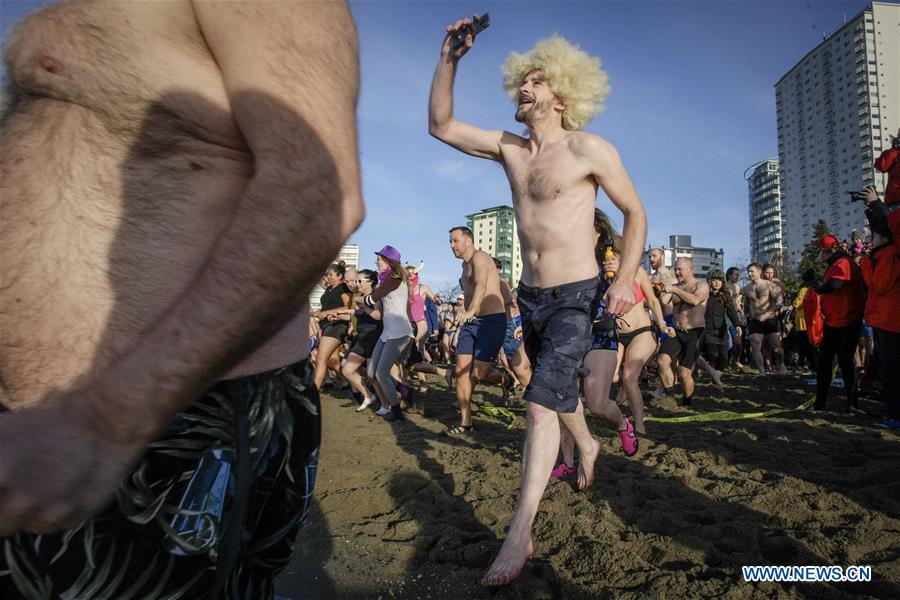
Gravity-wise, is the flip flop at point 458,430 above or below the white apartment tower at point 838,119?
below

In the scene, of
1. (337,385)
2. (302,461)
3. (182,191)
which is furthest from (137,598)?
(337,385)

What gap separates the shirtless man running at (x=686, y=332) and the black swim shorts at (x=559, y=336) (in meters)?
4.99

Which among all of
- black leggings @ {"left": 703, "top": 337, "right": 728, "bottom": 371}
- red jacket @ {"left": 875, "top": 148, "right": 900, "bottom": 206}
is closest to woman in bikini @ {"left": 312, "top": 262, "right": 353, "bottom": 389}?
black leggings @ {"left": 703, "top": 337, "right": 728, "bottom": 371}

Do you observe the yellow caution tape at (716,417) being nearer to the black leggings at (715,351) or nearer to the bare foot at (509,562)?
the black leggings at (715,351)

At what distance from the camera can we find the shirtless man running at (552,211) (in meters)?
2.60

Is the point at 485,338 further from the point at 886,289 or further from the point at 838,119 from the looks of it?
the point at 838,119

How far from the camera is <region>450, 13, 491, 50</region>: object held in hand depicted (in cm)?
241

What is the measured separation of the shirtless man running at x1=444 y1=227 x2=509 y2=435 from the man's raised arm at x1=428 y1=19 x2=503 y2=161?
2476 millimetres

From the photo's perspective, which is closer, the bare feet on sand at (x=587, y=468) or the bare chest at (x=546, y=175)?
the bare chest at (x=546, y=175)

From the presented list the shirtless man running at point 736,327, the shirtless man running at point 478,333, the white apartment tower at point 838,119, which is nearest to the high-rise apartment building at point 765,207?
the white apartment tower at point 838,119

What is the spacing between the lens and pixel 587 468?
3355mm

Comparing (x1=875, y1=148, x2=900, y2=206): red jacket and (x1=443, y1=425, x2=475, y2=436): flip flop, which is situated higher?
(x1=875, y1=148, x2=900, y2=206): red jacket

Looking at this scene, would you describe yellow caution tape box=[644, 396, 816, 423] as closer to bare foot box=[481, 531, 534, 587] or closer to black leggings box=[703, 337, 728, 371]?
black leggings box=[703, 337, 728, 371]

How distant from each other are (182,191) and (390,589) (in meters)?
2.13
